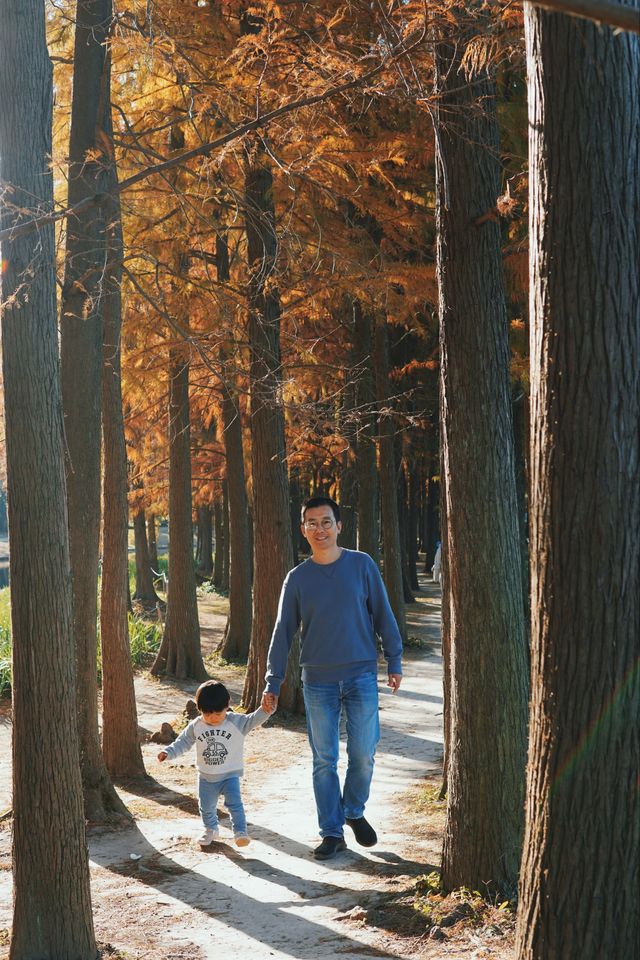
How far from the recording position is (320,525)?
6398 millimetres

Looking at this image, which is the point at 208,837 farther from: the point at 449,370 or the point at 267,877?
the point at 449,370

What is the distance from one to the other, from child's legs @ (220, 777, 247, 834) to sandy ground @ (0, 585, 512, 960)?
0.19m

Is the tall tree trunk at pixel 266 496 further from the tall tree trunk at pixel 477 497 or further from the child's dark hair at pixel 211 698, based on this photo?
the tall tree trunk at pixel 477 497

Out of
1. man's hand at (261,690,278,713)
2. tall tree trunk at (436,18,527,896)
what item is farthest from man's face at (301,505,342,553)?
man's hand at (261,690,278,713)

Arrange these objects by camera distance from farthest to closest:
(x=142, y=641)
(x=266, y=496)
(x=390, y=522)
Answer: (x=390, y=522) < (x=142, y=641) < (x=266, y=496)

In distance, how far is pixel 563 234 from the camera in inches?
138

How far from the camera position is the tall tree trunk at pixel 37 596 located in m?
5.16

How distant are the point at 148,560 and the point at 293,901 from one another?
77.9 ft

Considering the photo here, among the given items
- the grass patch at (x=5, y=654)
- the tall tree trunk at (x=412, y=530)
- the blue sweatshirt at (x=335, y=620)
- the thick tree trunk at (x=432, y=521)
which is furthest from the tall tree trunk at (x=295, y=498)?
the blue sweatshirt at (x=335, y=620)

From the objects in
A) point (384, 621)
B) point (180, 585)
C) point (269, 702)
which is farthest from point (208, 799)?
point (180, 585)

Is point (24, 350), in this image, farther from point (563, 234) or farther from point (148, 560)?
point (148, 560)

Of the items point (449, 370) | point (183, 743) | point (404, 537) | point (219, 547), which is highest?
point (449, 370)

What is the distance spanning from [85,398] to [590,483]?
5.36 m

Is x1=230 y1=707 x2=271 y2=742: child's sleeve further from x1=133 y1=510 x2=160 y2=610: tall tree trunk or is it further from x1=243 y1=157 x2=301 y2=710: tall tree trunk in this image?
x1=133 y1=510 x2=160 y2=610: tall tree trunk
